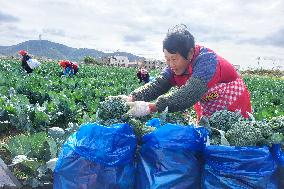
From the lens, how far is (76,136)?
3.00m

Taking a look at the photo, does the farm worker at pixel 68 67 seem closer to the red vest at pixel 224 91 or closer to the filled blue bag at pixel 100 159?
the red vest at pixel 224 91

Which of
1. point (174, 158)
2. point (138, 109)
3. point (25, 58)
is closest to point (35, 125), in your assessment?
point (138, 109)

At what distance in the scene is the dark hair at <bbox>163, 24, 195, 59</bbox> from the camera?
3.31m

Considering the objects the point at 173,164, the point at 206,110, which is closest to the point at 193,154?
the point at 173,164

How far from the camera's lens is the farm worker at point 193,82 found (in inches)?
131

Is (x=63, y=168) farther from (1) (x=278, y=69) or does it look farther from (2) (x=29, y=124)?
(1) (x=278, y=69)

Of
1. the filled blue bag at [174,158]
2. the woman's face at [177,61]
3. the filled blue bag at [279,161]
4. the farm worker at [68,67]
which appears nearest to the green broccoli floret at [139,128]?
the filled blue bag at [174,158]

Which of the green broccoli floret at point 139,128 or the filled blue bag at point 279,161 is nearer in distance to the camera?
the filled blue bag at point 279,161

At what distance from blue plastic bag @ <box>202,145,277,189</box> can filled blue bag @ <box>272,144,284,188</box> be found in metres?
0.04

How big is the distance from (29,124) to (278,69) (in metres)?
80.1

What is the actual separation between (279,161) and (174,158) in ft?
2.26

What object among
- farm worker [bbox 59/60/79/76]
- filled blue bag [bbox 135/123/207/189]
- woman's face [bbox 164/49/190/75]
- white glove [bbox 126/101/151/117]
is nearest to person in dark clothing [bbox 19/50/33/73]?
farm worker [bbox 59/60/79/76]

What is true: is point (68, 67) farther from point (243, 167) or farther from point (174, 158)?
point (243, 167)

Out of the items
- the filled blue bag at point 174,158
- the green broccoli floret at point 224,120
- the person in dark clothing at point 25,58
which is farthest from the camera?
the person in dark clothing at point 25,58
